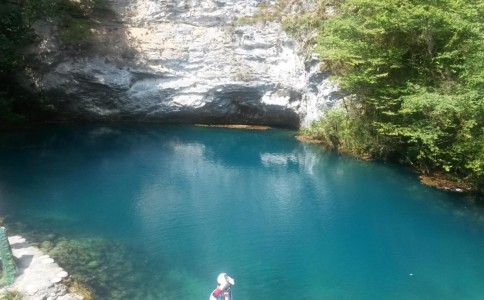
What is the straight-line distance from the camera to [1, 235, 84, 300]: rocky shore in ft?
28.4

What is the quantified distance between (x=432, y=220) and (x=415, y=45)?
7.46 m

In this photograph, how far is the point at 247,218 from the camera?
13.6 m

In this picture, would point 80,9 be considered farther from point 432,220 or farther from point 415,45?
point 432,220

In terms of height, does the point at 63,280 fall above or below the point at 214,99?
below

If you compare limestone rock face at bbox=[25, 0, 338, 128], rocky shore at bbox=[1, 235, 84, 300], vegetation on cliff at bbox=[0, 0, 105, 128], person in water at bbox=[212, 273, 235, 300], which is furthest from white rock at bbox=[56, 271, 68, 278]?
limestone rock face at bbox=[25, 0, 338, 128]

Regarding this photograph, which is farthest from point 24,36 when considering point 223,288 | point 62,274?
point 223,288

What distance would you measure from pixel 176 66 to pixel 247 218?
42.6ft

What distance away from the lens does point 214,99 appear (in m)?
24.4

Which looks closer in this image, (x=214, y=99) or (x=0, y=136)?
(x=0, y=136)

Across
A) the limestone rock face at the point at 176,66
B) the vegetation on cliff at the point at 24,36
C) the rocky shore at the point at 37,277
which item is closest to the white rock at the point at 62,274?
the rocky shore at the point at 37,277

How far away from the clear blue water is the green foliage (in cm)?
140

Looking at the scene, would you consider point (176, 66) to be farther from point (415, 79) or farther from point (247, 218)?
point (247, 218)

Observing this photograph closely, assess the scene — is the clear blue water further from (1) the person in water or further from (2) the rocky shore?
(1) the person in water

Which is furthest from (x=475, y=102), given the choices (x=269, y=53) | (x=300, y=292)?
(x=269, y=53)
